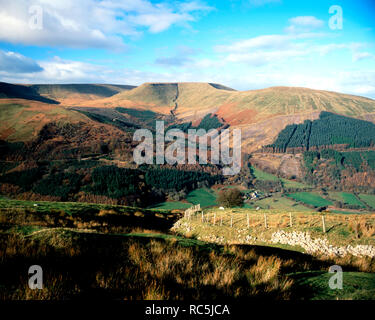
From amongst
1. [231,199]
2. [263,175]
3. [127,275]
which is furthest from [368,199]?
[127,275]

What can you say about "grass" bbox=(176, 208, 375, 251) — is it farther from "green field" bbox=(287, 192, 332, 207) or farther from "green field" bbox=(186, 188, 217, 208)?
"green field" bbox=(287, 192, 332, 207)

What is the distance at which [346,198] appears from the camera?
11475cm

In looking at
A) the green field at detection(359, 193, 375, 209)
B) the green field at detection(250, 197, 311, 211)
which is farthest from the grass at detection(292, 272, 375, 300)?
the green field at detection(359, 193, 375, 209)

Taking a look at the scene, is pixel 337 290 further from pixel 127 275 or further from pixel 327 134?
pixel 327 134

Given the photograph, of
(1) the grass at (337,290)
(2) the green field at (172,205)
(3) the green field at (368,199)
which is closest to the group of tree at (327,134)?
(3) the green field at (368,199)

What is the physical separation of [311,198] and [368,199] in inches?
1205

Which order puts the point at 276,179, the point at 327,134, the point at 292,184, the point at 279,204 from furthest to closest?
the point at 327,134 → the point at 276,179 → the point at 292,184 → the point at 279,204

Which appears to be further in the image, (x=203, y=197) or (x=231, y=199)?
(x=203, y=197)

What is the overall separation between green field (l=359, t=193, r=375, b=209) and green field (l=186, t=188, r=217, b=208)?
73.8 metres

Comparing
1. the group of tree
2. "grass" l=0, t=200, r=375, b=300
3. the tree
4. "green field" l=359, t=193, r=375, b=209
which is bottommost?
"green field" l=359, t=193, r=375, b=209

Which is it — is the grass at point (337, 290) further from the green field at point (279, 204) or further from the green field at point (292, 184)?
the green field at point (292, 184)

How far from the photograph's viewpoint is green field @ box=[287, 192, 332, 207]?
104 metres
